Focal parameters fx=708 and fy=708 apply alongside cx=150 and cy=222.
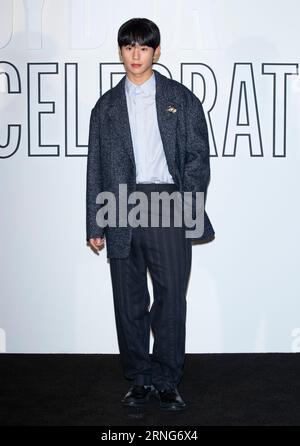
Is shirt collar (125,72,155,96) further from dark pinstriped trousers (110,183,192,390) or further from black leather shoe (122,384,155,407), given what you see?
black leather shoe (122,384,155,407)

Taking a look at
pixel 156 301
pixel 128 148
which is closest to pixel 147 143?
pixel 128 148

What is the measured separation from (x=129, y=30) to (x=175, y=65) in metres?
0.75

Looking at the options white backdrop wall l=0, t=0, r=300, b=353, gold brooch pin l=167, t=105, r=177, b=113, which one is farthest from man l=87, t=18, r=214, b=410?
white backdrop wall l=0, t=0, r=300, b=353

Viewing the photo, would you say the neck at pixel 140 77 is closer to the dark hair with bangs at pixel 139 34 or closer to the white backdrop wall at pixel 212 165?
the dark hair with bangs at pixel 139 34

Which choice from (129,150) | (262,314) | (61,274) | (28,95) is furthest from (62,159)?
(262,314)

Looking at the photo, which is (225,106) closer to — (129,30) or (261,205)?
(261,205)

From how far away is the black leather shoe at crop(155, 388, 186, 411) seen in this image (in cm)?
286

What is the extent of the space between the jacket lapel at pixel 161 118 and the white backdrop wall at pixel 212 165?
0.68 m

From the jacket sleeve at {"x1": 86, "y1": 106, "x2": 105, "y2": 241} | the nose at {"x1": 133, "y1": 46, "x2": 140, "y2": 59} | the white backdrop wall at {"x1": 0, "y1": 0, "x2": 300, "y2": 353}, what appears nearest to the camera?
the nose at {"x1": 133, "y1": 46, "x2": 140, "y2": 59}

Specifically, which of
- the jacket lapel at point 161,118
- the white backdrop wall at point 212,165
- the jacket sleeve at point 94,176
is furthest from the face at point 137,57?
the white backdrop wall at point 212,165

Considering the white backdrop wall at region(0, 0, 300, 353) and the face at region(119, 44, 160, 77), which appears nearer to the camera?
the face at region(119, 44, 160, 77)

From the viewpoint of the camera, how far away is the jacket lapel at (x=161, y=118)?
2.88 m

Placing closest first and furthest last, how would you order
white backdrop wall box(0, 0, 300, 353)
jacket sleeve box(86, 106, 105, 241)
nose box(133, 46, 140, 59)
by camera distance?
nose box(133, 46, 140, 59) → jacket sleeve box(86, 106, 105, 241) → white backdrop wall box(0, 0, 300, 353)

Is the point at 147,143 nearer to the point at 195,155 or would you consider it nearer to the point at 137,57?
the point at 195,155
